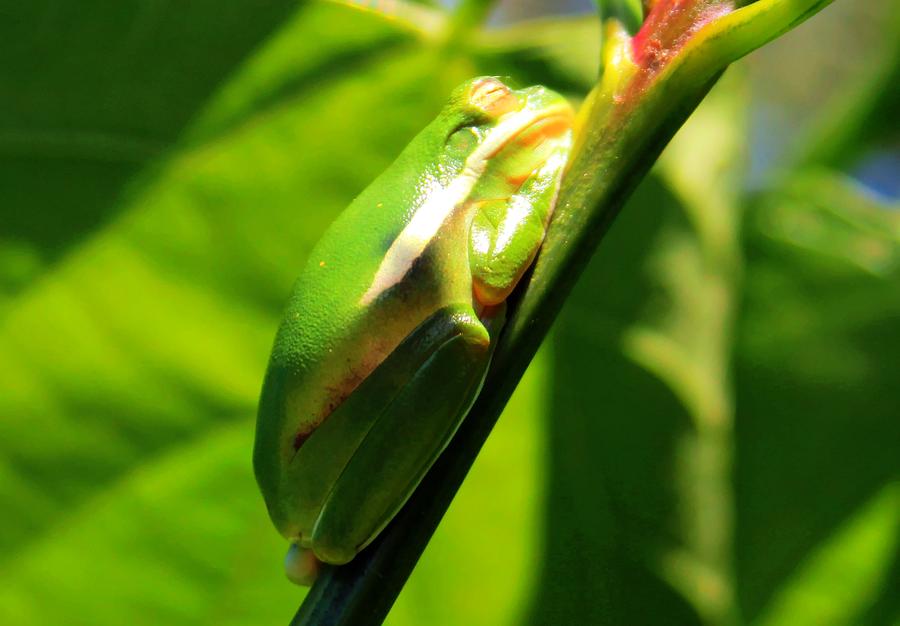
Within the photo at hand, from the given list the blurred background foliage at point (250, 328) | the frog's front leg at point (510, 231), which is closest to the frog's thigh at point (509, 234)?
the frog's front leg at point (510, 231)

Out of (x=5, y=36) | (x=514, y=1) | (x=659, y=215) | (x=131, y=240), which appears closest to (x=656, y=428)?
(x=659, y=215)

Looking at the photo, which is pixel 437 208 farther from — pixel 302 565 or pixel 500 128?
pixel 302 565

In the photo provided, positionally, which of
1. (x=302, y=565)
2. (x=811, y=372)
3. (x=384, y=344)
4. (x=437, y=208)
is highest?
(x=811, y=372)

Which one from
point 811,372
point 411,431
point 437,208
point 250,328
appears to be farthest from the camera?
point 811,372

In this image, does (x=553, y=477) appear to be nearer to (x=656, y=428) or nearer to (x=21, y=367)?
(x=656, y=428)

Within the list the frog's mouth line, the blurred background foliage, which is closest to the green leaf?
the blurred background foliage

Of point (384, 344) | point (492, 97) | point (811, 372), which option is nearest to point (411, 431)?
point (384, 344)

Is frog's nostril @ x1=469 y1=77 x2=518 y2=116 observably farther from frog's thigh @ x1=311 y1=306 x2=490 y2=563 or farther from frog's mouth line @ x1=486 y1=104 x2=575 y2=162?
frog's thigh @ x1=311 y1=306 x2=490 y2=563
